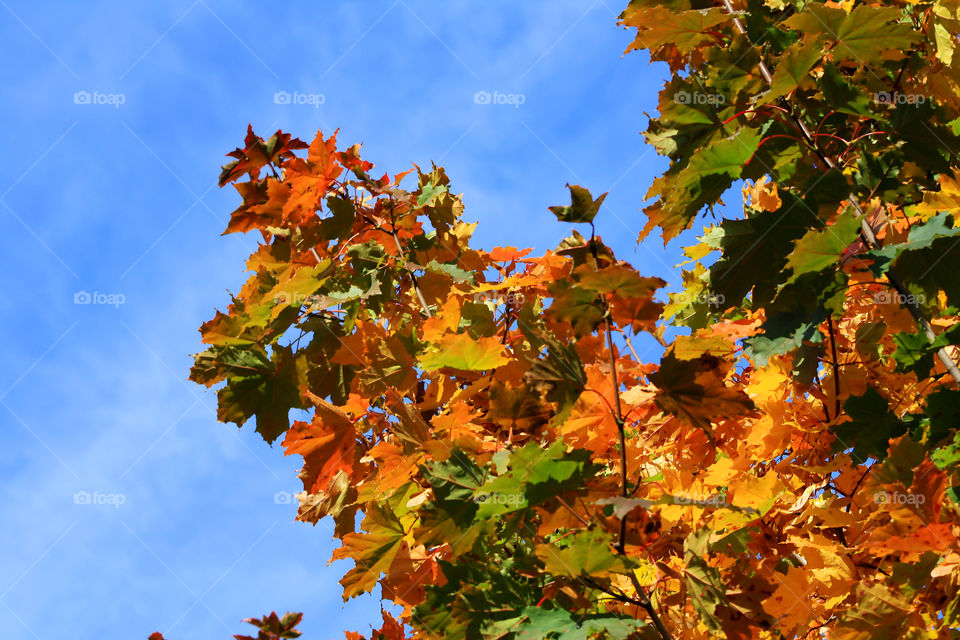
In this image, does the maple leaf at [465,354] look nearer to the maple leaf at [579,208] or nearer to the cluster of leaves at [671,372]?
the cluster of leaves at [671,372]

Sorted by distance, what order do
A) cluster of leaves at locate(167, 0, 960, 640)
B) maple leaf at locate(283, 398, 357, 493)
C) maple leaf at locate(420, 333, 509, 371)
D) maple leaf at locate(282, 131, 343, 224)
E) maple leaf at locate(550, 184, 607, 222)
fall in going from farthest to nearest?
maple leaf at locate(282, 131, 343, 224), maple leaf at locate(283, 398, 357, 493), maple leaf at locate(420, 333, 509, 371), cluster of leaves at locate(167, 0, 960, 640), maple leaf at locate(550, 184, 607, 222)

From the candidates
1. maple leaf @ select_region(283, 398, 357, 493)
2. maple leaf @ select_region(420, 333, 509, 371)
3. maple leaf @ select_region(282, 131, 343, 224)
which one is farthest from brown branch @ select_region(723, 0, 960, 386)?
maple leaf @ select_region(283, 398, 357, 493)

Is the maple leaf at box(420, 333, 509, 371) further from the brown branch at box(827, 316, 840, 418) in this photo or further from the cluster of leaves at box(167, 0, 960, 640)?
the brown branch at box(827, 316, 840, 418)

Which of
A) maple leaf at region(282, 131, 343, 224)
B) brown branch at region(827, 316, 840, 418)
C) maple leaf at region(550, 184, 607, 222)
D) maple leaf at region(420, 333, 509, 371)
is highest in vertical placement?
maple leaf at region(282, 131, 343, 224)

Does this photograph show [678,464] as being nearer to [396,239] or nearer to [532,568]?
[532,568]

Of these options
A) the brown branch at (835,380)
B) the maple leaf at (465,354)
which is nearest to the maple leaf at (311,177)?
the maple leaf at (465,354)

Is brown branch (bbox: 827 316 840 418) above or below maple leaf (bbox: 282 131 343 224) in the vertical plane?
below

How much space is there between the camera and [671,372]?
194 centimetres

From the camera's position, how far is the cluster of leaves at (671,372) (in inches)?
78.0

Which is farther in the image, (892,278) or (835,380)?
(835,380)

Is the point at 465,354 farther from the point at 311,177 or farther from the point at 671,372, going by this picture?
A: the point at 311,177

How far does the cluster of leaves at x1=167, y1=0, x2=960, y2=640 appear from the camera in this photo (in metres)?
1.98

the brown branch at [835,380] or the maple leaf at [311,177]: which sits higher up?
the maple leaf at [311,177]

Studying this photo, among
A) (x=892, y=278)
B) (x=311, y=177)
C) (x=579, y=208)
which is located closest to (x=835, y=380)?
(x=892, y=278)
